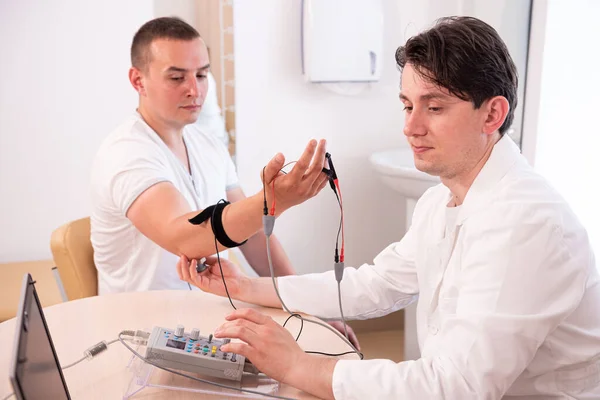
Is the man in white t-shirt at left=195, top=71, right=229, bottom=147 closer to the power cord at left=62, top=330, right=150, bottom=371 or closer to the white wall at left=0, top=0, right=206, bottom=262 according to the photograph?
the white wall at left=0, top=0, right=206, bottom=262

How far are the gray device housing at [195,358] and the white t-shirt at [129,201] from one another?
61cm

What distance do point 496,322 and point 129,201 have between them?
1.01 metres

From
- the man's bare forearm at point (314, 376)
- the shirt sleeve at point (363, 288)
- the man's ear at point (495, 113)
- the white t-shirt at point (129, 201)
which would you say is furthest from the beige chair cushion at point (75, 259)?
the man's ear at point (495, 113)

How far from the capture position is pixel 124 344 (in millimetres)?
1266

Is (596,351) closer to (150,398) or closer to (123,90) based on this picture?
(150,398)

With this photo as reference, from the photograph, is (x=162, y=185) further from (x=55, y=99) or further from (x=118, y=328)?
(x=55, y=99)

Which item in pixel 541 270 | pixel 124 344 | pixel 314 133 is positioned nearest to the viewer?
pixel 541 270

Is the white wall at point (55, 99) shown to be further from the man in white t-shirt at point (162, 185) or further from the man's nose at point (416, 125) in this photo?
the man's nose at point (416, 125)

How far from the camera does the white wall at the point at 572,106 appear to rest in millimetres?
2479

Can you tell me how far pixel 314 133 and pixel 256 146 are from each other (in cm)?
25

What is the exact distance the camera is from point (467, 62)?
3.86 ft

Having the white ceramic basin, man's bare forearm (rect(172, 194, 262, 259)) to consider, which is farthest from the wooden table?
the white ceramic basin

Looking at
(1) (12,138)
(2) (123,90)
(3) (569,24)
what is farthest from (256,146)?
(3) (569,24)

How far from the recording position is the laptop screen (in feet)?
2.24
